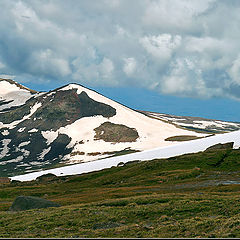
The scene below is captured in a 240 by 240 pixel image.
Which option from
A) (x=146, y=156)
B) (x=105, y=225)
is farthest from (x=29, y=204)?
(x=146, y=156)

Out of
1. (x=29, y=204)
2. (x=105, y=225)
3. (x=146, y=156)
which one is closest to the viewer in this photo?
(x=105, y=225)

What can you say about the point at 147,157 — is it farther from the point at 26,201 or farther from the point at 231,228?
the point at 231,228

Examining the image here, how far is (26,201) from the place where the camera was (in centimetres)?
5400

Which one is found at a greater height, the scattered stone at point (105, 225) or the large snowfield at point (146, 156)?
the large snowfield at point (146, 156)

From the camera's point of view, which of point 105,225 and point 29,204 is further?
point 29,204

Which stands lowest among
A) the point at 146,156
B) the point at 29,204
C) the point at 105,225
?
the point at 105,225

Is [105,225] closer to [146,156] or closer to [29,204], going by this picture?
[29,204]

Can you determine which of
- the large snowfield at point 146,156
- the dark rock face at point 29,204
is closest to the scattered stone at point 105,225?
the dark rock face at point 29,204

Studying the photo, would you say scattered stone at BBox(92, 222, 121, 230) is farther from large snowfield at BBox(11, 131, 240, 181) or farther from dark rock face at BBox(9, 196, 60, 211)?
large snowfield at BBox(11, 131, 240, 181)

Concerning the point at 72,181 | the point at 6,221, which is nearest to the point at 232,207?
the point at 6,221

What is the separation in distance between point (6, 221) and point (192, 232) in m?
28.0

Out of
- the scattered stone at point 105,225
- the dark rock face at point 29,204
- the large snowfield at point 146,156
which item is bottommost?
the scattered stone at point 105,225

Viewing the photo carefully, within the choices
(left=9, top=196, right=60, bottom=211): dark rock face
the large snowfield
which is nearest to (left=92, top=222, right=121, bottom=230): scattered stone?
(left=9, top=196, right=60, bottom=211): dark rock face

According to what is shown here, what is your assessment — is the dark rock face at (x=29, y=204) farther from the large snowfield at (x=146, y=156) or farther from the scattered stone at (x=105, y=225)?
the large snowfield at (x=146, y=156)
